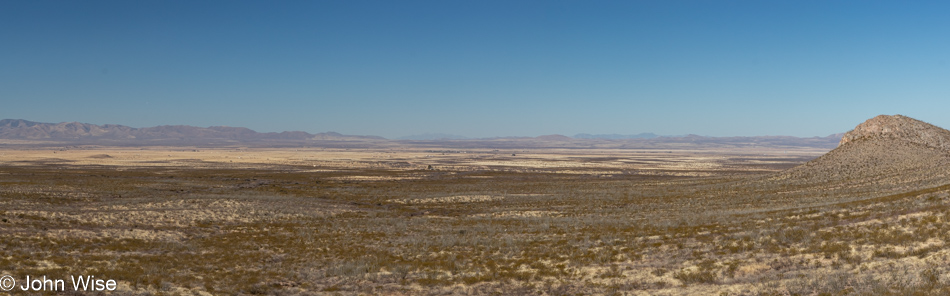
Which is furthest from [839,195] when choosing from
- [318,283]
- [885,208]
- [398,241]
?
[318,283]

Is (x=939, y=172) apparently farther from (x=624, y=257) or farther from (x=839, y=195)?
(x=624, y=257)

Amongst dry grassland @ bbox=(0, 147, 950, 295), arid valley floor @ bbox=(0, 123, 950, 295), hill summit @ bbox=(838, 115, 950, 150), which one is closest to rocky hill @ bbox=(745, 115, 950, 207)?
hill summit @ bbox=(838, 115, 950, 150)

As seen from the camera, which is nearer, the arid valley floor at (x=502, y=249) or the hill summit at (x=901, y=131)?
the arid valley floor at (x=502, y=249)

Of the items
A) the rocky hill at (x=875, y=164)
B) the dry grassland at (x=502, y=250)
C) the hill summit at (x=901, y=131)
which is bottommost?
the dry grassland at (x=502, y=250)

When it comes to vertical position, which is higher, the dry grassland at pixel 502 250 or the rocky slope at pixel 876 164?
the rocky slope at pixel 876 164

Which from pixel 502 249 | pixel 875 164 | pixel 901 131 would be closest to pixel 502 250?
pixel 502 249

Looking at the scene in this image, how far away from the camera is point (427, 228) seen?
32.8 metres

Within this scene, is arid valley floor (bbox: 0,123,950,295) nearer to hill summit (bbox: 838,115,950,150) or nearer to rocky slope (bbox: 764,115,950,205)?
rocky slope (bbox: 764,115,950,205)

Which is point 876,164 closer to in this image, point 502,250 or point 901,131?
point 901,131

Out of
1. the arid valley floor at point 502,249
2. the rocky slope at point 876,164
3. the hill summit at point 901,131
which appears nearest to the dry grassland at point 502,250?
the arid valley floor at point 502,249

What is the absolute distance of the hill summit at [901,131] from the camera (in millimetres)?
65500

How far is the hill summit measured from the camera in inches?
2579

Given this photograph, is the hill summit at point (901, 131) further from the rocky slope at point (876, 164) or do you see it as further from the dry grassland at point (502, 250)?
the dry grassland at point (502, 250)

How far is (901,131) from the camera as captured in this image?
222ft
